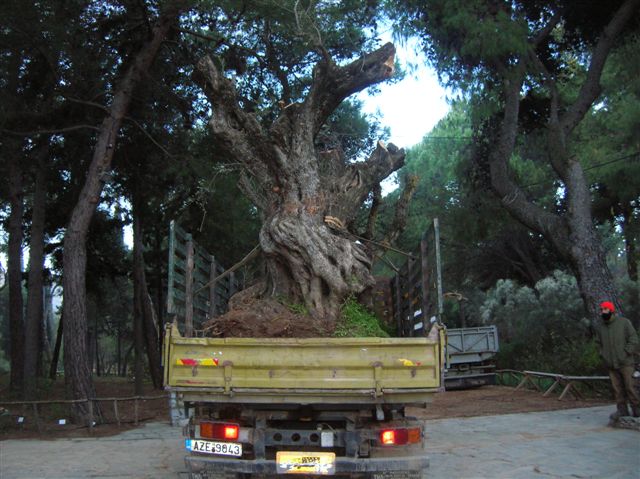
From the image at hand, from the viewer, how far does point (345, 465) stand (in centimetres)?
525

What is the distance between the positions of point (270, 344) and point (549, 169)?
1933 cm

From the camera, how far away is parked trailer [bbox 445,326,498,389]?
19781 millimetres

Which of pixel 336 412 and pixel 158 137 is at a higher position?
pixel 158 137

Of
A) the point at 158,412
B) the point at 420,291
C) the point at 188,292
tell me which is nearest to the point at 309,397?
the point at 420,291

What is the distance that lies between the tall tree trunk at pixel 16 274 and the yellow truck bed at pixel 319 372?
14072mm

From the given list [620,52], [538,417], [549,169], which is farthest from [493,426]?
[549,169]

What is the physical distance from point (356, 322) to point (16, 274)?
15356 millimetres

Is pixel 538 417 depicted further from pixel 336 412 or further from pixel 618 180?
pixel 618 180

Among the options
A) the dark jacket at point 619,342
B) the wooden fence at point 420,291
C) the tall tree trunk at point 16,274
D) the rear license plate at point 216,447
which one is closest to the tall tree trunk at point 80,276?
the tall tree trunk at point 16,274

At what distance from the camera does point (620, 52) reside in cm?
1491

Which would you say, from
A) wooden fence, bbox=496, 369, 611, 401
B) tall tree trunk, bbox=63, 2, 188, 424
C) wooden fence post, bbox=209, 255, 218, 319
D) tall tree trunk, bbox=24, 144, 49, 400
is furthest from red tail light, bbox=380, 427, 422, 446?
tall tree trunk, bbox=24, 144, 49, 400

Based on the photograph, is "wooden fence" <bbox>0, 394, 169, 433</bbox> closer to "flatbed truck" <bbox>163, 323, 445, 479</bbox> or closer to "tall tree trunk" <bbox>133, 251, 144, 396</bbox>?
"tall tree trunk" <bbox>133, 251, 144, 396</bbox>

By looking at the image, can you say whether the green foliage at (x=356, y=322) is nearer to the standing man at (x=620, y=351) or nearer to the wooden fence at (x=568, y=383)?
the standing man at (x=620, y=351)

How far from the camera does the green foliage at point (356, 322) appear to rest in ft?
23.0
